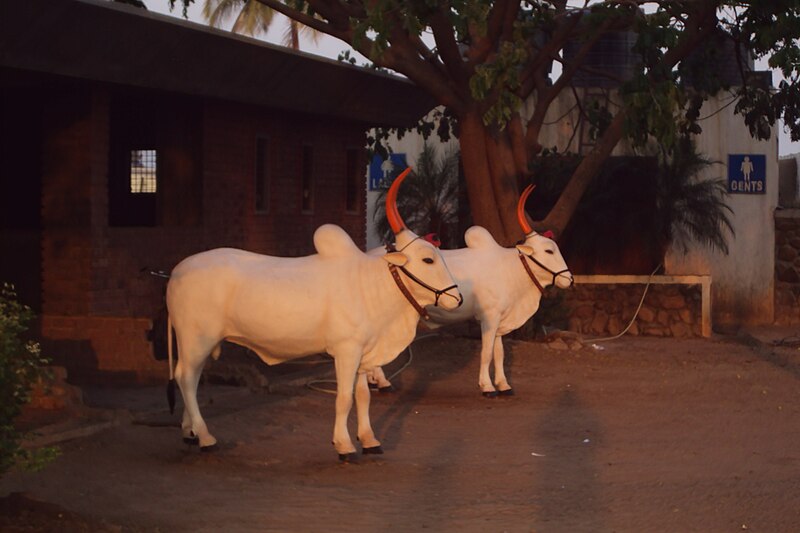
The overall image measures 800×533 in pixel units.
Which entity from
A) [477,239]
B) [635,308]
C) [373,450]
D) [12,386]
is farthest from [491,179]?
[12,386]

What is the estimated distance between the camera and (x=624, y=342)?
20.3 m

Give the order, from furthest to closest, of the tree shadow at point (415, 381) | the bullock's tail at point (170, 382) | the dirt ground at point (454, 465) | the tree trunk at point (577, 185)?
the tree trunk at point (577, 185)
the tree shadow at point (415, 381)
the bullock's tail at point (170, 382)
the dirt ground at point (454, 465)

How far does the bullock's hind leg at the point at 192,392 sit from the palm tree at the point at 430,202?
1430cm

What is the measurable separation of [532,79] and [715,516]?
11951 millimetres

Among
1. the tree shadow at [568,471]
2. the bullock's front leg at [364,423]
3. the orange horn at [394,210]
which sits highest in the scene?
the orange horn at [394,210]

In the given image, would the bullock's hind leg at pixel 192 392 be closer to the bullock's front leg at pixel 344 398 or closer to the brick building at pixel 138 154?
the bullock's front leg at pixel 344 398

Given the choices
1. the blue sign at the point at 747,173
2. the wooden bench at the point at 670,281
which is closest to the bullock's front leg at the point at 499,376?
the wooden bench at the point at 670,281

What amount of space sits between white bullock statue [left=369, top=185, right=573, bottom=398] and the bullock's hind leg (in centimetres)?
406

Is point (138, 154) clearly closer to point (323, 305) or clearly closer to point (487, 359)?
point (487, 359)

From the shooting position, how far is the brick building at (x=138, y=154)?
1291 cm

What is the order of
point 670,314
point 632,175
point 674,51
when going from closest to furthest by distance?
point 674,51 → point 670,314 → point 632,175

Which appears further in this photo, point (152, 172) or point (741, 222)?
point (741, 222)

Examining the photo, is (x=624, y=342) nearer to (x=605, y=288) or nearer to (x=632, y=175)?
(x=605, y=288)

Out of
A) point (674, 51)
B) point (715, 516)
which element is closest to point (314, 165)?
point (674, 51)
